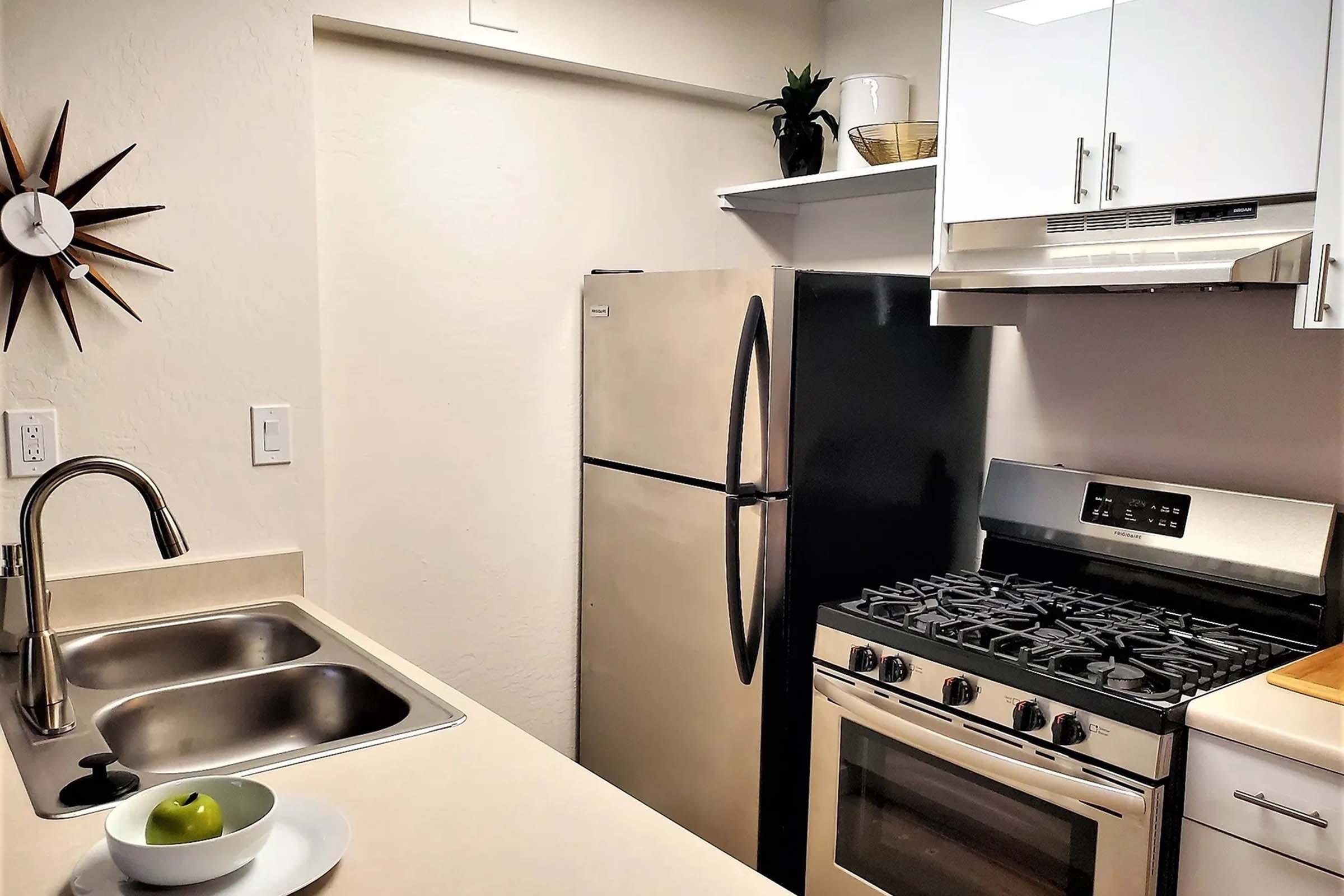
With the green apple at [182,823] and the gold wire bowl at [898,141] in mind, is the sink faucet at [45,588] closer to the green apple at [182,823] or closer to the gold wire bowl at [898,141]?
the green apple at [182,823]

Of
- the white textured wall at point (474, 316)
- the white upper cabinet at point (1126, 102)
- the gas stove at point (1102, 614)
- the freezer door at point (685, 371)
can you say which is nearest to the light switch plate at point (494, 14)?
the white textured wall at point (474, 316)

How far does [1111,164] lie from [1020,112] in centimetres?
25

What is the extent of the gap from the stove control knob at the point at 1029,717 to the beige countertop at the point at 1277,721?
0.23 meters

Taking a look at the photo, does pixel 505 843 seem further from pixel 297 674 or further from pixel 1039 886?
pixel 1039 886

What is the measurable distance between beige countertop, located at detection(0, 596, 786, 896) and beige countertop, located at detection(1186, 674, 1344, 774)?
904 mm

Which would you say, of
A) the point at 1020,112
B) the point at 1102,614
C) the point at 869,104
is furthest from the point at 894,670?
the point at 869,104

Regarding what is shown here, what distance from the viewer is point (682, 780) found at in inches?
101

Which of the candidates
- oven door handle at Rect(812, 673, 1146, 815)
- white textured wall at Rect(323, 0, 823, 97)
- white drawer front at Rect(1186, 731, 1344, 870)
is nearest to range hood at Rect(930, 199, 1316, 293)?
white drawer front at Rect(1186, 731, 1344, 870)

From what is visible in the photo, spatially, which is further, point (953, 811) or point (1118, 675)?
point (953, 811)

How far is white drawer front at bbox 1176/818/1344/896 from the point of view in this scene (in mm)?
1528

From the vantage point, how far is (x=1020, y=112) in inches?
82.2

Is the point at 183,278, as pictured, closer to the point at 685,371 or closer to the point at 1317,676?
the point at 685,371

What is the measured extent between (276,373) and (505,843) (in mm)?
1383

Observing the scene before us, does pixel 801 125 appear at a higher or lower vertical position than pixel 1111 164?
higher
